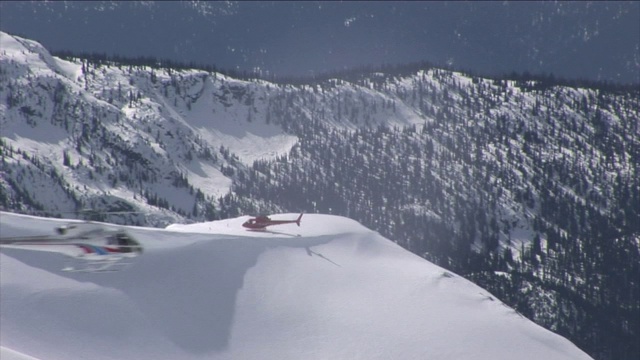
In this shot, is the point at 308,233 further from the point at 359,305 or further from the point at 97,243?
the point at 97,243

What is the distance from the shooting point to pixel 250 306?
8781cm

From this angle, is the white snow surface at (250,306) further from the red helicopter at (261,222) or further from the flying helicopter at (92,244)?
the flying helicopter at (92,244)

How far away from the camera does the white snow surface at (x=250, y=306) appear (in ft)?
258

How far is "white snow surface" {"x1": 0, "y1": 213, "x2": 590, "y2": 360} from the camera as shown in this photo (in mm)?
78625

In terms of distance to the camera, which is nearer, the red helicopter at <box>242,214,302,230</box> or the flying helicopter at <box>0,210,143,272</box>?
the flying helicopter at <box>0,210,143,272</box>

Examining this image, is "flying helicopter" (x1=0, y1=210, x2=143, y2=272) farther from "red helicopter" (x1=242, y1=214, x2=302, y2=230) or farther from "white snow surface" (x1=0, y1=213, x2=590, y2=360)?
"red helicopter" (x1=242, y1=214, x2=302, y2=230)

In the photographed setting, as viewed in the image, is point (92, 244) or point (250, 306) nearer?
point (92, 244)

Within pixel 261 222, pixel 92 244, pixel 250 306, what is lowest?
pixel 250 306

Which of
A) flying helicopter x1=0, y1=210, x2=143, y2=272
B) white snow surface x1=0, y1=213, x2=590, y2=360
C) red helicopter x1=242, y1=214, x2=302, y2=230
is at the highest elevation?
flying helicopter x1=0, y1=210, x2=143, y2=272

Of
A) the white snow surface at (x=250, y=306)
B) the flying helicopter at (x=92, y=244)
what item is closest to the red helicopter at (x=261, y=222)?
the white snow surface at (x=250, y=306)

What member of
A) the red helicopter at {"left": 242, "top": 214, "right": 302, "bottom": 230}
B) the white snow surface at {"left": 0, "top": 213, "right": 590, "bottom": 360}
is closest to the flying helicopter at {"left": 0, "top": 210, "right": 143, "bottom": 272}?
the white snow surface at {"left": 0, "top": 213, "right": 590, "bottom": 360}

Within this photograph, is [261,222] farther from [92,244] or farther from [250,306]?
[92,244]

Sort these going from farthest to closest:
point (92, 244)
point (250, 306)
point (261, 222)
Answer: point (261, 222) → point (250, 306) → point (92, 244)

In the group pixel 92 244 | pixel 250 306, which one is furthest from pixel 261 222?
pixel 92 244
